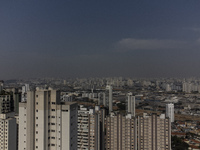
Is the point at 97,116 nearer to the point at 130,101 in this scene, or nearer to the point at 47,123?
the point at 47,123

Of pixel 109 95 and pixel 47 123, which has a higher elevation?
pixel 47 123

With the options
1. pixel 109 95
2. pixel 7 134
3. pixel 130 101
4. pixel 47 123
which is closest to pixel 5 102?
pixel 7 134

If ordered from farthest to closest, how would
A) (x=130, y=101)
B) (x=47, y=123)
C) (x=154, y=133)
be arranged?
(x=130, y=101) → (x=154, y=133) → (x=47, y=123)

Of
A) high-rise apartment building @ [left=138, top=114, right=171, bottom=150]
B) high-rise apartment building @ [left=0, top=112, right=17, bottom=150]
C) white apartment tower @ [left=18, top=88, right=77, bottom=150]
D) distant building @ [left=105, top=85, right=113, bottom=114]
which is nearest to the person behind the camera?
white apartment tower @ [left=18, top=88, right=77, bottom=150]

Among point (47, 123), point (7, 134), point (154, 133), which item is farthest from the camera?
point (154, 133)

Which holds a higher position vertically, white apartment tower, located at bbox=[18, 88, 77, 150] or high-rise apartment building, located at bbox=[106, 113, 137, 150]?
white apartment tower, located at bbox=[18, 88, 77, 150]

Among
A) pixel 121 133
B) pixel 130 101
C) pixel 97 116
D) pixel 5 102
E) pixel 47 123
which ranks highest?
pixel 47 123

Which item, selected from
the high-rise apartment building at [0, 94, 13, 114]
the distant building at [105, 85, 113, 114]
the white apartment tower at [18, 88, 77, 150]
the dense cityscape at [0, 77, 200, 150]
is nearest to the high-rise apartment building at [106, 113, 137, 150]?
the dense cityscape at [0, 77, 200, 150]

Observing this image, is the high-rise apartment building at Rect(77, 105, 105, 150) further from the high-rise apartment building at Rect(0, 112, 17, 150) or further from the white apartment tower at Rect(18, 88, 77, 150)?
the white apartment tower at Rect(18, 88, 77, 150)
